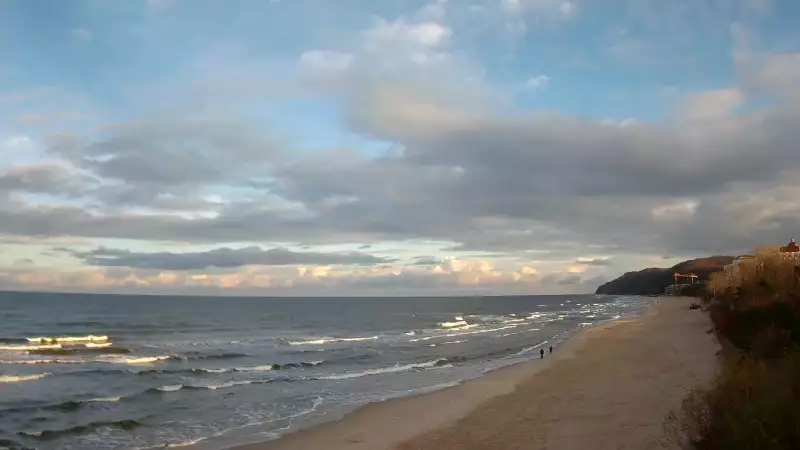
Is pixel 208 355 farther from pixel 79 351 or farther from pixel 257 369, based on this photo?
pixel 79 351

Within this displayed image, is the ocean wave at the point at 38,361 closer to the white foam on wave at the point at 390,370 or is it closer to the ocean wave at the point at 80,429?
the white foam on wave at the point at 390,370

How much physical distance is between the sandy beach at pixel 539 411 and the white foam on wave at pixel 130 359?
17.0 meters

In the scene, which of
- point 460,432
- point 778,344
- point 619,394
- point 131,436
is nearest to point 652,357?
point 619,394

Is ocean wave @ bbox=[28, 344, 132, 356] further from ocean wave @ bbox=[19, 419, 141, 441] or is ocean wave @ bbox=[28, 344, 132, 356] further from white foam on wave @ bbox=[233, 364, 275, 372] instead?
ocean wave @ bbox=[19, 419, 141, 441]

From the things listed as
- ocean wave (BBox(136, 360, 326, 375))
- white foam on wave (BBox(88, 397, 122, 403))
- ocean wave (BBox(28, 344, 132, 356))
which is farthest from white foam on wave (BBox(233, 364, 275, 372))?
ocean wave (BBox(28, 344, 132, 356))

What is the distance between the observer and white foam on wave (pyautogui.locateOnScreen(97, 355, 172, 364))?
31.0 metres

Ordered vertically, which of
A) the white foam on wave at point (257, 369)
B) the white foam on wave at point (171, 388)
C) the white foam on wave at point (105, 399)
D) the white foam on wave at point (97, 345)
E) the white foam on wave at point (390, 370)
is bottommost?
the white foam on wave at point (390, 370)

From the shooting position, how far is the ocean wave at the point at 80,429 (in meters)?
15.7

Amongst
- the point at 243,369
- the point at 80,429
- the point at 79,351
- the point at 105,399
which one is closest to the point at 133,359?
the point at 79,351

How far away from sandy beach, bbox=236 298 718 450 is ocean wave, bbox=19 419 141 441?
4886 mm

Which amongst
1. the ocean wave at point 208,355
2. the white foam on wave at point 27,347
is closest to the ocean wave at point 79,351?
the white foam on wave at point 27,347

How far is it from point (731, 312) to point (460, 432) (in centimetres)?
1814

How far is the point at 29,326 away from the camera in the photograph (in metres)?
59.1

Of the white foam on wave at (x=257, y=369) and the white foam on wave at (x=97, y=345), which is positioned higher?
the white foam on wave at (x=97, y=345)
